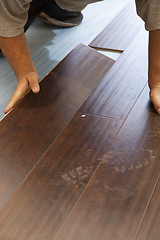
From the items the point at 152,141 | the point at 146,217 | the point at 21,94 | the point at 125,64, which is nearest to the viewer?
the point at 146,217

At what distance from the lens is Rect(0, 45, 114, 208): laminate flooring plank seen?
126cm

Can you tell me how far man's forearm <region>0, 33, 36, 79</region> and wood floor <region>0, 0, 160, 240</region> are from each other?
0.13 metres

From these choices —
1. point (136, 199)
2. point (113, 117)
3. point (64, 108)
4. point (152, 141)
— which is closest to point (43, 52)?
point (64, 108)

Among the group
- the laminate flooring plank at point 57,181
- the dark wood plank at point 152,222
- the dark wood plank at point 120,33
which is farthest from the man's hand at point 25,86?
the dark wood plank at point 152,222

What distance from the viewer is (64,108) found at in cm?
154

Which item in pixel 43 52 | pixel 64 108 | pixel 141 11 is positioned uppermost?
pixel 141 11

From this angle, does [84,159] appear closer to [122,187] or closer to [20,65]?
[122,187]

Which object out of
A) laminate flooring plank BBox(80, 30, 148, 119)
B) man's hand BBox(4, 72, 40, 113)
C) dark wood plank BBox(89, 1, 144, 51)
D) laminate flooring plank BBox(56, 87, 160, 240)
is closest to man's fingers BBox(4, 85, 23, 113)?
man's hand BBox(4, 72, 40, 113)

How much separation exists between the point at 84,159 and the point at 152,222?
35cm

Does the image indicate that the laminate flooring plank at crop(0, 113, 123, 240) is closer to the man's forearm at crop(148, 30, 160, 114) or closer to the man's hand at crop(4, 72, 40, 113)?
the man's forearm at crop(148, 30, 160, 114)

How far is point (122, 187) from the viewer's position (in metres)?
1.13

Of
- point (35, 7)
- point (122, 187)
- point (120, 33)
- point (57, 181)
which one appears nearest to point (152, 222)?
Result: point (122, 187)

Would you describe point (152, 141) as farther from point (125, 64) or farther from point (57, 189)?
point (125, 64)

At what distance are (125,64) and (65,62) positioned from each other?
33 centimetres
